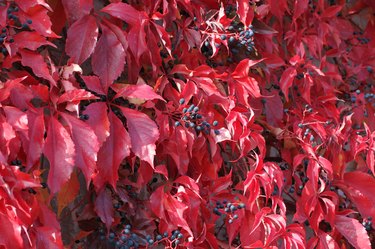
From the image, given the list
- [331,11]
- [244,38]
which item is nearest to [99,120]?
[244,38]

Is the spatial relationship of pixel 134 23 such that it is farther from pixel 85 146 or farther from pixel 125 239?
pixel 125 239

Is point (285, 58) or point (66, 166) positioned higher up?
point (66, 166)

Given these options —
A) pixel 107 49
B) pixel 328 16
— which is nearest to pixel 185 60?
pixel 107 49

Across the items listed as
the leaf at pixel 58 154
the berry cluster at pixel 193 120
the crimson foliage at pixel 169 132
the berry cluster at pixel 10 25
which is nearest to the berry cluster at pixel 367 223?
the crimson foliage at pixel 169 132

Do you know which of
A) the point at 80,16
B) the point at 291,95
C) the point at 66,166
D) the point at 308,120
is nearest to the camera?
the point at 66,166

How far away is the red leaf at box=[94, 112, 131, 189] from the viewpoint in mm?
1422

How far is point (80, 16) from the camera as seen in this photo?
1499 mm

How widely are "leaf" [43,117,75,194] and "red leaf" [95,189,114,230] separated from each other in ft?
0.72

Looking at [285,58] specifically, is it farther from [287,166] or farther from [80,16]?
[80,16]

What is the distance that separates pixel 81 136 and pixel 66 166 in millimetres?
76

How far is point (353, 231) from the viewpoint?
5.73 ft

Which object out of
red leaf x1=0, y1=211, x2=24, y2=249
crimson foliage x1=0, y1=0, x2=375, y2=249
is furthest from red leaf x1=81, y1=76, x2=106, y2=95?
red leaf x1=0, y1=211, x2=24, y2=249

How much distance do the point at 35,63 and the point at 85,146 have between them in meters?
0.20

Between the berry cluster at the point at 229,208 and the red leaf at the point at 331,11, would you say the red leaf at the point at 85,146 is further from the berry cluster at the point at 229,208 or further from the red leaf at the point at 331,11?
the red leaf at the point at 331,11
